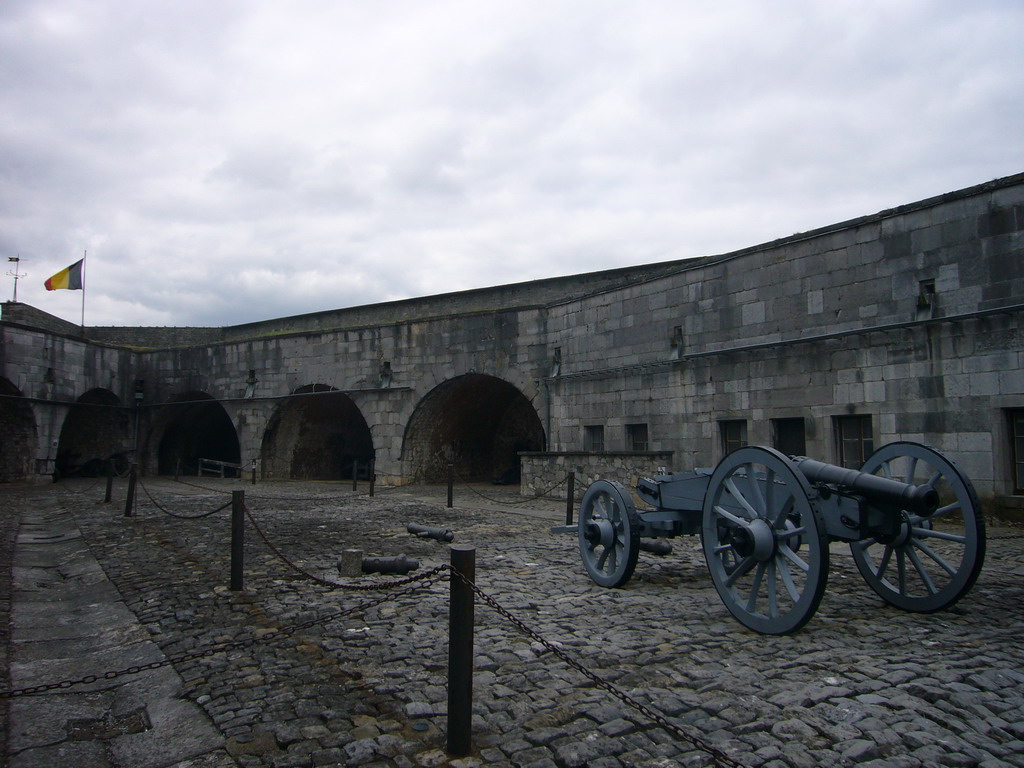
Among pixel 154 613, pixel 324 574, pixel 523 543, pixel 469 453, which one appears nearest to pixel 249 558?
pixel 324 574

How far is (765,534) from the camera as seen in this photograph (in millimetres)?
4352

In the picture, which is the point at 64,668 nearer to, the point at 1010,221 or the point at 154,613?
the point at 154,613

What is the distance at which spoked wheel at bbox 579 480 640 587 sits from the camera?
5629 millimetres

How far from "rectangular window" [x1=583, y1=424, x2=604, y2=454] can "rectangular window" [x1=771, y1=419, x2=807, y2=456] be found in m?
3.97

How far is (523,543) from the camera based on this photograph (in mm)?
8422

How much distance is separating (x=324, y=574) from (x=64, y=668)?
2438 mm

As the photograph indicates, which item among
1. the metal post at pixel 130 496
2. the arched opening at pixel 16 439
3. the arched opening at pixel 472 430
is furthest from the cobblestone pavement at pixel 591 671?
the arched opening at pixel 16 439

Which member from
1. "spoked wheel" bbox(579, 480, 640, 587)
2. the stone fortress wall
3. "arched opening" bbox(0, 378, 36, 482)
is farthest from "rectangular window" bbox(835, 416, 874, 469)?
"arched opening" bbox(0, 378, 36, 482)

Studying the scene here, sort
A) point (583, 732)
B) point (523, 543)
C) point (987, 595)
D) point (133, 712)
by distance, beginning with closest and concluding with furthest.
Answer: point (583, 732)
point (133, 712)
point (987, 595)
point (523, 543)

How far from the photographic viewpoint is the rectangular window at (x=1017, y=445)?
875 centimetres

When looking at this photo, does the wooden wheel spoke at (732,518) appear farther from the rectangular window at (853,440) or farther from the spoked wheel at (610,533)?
the rectangular window at (853,440)

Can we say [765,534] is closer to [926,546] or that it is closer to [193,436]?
[926,546]

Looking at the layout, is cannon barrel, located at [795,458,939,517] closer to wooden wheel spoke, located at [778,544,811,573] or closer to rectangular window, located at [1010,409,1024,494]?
wooden wheel spoke, located at [778,544,811,573]

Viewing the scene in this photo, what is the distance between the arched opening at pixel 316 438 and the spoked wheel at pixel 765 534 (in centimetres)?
1605
